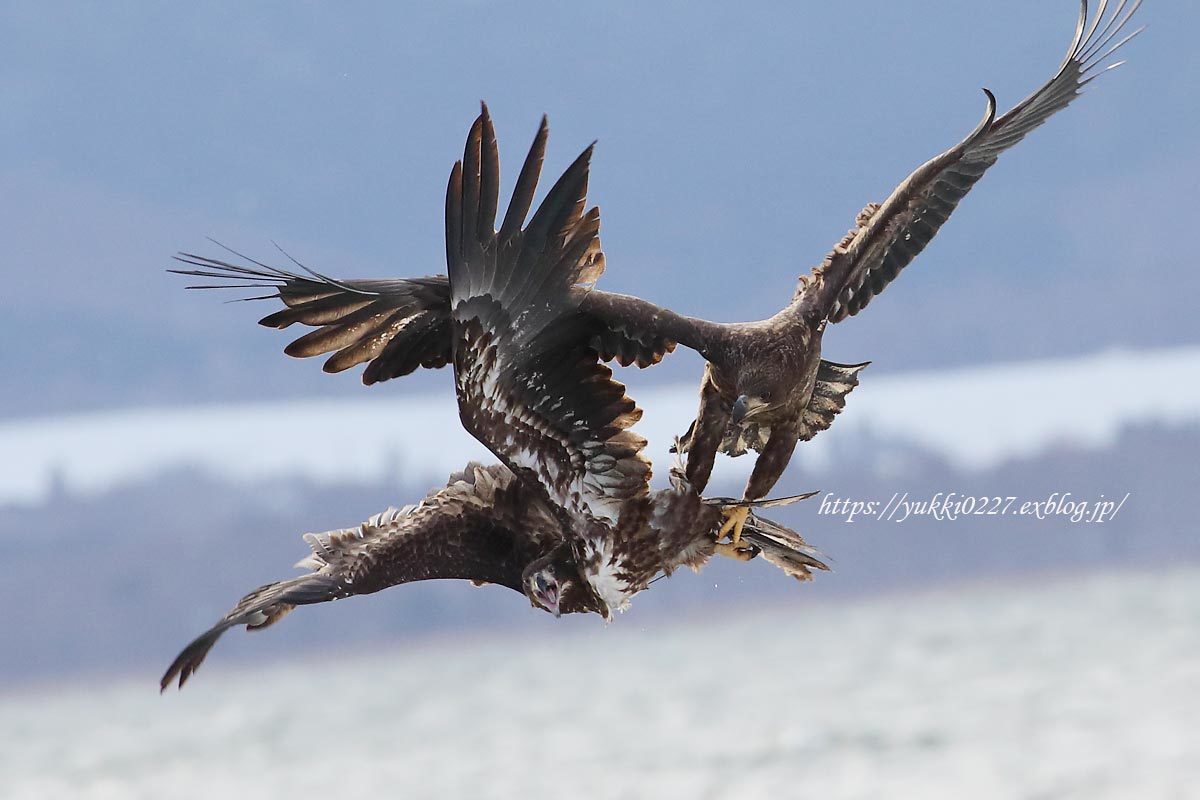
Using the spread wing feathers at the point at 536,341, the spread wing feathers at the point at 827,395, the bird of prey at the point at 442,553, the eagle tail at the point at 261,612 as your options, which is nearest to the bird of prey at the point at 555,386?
the spread wing feathers at the point at 536,341

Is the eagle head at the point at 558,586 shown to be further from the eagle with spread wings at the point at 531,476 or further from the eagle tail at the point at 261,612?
the eagle tail at the point at 261,612

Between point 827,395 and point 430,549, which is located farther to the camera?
point 827,395

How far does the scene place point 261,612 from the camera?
15.7ft

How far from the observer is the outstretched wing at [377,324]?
4.71 meters

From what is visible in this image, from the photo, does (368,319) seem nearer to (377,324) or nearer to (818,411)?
(377,324)

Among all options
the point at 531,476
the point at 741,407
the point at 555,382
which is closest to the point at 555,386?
the point at 555,382

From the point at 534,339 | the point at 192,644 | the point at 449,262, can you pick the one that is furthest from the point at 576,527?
the point at 192,644

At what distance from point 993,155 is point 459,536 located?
8.29 ft

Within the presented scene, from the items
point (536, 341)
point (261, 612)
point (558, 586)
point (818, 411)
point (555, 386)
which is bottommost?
point (261, 612)

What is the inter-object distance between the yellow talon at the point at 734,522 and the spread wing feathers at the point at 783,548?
0.20 m

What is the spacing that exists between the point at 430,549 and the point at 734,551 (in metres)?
1.18

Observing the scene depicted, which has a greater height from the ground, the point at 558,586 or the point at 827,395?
the point at 827,395

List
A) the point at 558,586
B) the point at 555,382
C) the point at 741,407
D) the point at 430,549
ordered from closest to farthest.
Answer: the point at 741,407, the point at 555,382, the point at 558,586, the point at 430,549

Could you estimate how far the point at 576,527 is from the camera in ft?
15.9
